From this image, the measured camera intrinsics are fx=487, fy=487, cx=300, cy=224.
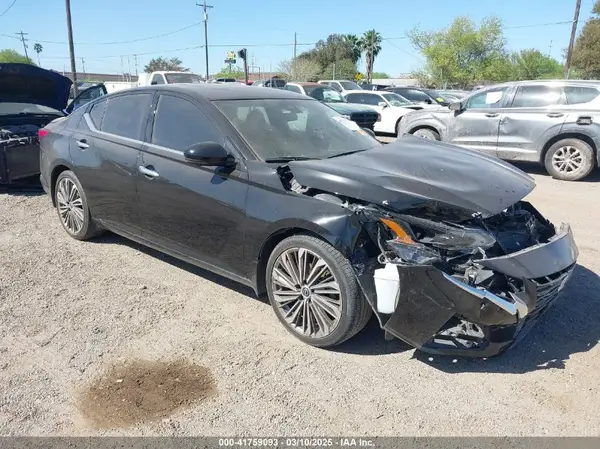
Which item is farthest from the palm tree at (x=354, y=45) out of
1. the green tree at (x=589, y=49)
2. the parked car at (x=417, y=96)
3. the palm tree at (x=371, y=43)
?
the parked car at (x=417, y=96)

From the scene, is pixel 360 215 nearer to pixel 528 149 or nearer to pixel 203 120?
pixel 203 120

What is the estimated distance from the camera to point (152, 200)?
4066mm

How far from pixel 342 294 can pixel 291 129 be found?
62.8 inches

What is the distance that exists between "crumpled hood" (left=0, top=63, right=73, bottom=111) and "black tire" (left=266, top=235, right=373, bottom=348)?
240 inches

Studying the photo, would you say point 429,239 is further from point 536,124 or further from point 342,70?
point 342,70

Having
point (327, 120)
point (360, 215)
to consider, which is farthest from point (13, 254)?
point (360, 215)

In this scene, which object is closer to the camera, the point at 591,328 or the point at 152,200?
the point at 591,328

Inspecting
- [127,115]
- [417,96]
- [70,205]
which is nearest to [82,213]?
[70,205]

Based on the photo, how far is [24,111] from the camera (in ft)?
24.5

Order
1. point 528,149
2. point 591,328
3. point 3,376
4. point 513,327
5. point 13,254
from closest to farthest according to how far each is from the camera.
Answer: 1. point 513,327
2. point 3,376
3. point 591,328
4. point 13,254
5. point 528,149

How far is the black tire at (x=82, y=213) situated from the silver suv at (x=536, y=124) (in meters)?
7.56

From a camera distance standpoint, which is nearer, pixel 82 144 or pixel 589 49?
pixel 82 144

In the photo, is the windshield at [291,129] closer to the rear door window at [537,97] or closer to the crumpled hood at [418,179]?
the crumpled hood at [418,179]

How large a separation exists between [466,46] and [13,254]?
190 feet
